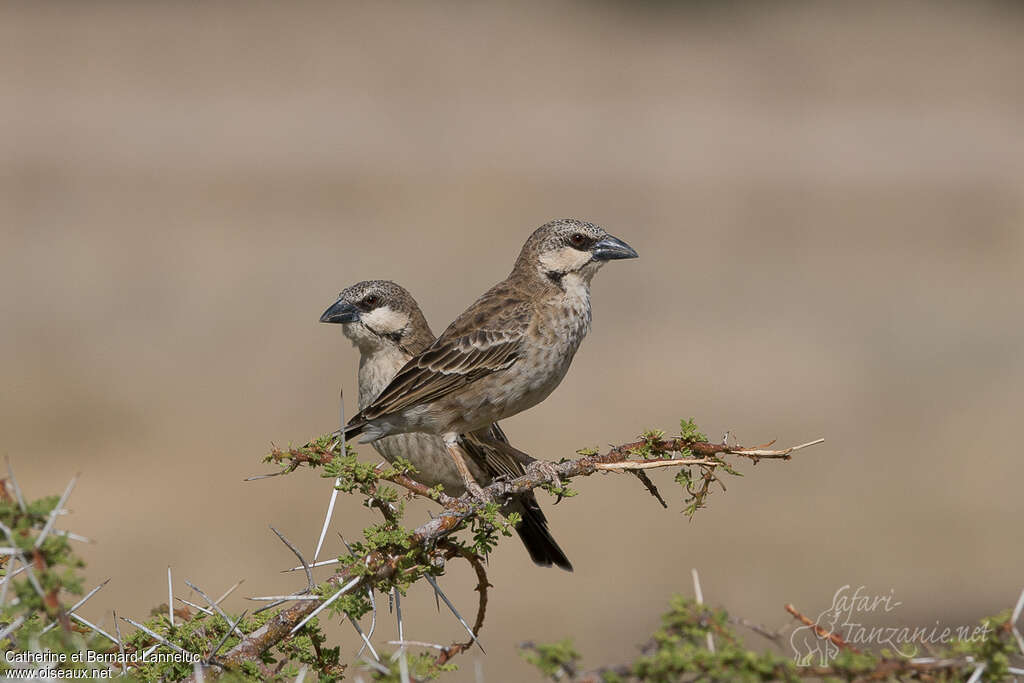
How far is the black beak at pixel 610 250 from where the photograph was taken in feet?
17.8

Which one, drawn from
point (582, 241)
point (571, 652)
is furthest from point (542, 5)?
point (571, 652)

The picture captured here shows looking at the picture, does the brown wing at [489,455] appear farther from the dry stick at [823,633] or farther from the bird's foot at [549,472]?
the dry stick at [823,633]

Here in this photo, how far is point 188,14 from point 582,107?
9.66 meters

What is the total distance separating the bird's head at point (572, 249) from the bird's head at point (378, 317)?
110 centimetres

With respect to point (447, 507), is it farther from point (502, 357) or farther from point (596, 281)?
point (596, 281)

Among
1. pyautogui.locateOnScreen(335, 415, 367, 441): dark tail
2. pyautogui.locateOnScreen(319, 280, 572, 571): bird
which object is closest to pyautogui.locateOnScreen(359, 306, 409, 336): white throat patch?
pyautogui.locateOnScreen(319, 280, 572, 571): bird

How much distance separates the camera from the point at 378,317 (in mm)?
6395

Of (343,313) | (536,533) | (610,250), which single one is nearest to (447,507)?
(536,533)

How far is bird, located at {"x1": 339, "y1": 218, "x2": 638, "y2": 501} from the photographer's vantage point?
17.0ft

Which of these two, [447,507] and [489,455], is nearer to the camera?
[447,507]

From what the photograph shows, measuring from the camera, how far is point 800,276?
729 inches

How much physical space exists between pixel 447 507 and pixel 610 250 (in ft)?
7.10

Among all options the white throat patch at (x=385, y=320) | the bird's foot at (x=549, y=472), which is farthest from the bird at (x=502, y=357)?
the white throat patch at (x=385, y=320)

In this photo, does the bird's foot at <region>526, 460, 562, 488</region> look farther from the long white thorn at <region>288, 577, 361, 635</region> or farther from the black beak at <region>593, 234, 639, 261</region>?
the black beak at <region>593, 234, 639, 261</region>
